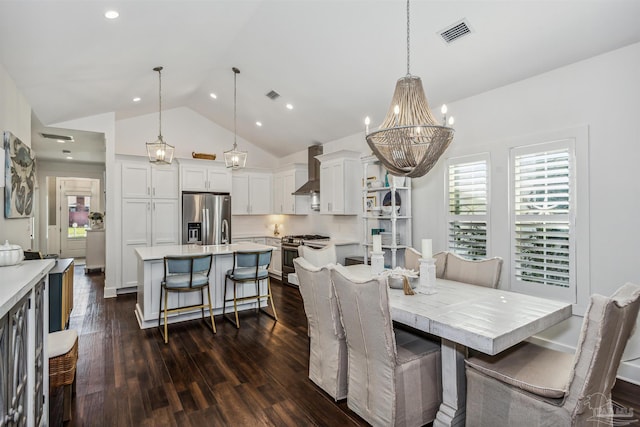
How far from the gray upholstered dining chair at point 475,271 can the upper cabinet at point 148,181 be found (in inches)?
203

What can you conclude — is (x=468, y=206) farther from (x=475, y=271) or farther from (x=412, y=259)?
(x=475, y=271)

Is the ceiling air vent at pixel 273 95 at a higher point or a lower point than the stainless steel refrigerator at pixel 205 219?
higher

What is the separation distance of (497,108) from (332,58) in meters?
1.99

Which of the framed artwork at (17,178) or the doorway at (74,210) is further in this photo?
the doorway at (74,210)

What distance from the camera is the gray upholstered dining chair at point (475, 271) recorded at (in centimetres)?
285

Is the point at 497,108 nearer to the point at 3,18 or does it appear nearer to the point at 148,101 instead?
the point at 3,18

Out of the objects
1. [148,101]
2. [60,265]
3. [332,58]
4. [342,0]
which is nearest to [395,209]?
[332,58]

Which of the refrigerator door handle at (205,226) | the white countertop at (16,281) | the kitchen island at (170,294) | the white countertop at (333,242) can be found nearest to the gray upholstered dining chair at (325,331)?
the white countertop at (16,281)

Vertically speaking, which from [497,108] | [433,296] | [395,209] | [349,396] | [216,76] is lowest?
[349,396]

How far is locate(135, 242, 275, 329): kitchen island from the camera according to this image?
160 inches

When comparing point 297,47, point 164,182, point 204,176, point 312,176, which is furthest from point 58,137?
point 297,47

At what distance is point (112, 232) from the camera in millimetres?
5668

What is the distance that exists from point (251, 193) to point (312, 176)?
1.51m

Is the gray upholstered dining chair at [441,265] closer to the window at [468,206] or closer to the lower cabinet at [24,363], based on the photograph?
the window at [468,206]
